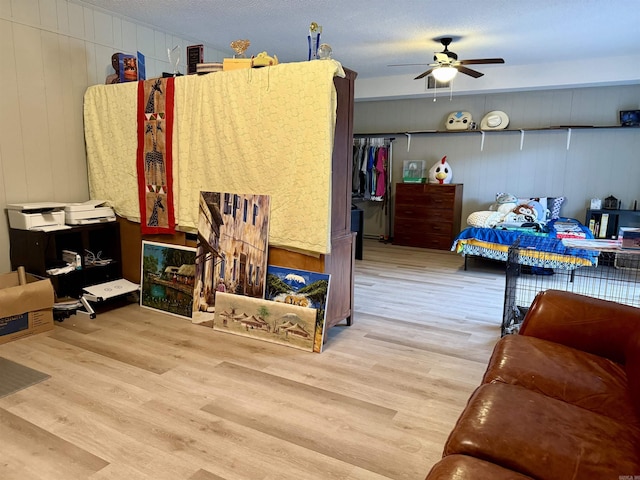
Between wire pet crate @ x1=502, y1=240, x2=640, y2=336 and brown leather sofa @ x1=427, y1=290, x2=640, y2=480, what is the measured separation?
1.22 m

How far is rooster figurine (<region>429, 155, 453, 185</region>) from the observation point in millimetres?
6926

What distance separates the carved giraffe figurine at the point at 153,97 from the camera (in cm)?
357

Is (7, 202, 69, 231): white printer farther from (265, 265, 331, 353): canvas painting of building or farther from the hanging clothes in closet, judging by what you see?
the hanging clothes in closet

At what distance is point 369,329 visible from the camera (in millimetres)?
3475

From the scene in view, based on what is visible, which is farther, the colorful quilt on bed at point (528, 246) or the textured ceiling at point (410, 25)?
the colorful quilt on bed at point (528, 246)

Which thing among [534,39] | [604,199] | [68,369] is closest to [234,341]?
[68,369]

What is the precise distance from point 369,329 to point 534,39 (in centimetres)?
368

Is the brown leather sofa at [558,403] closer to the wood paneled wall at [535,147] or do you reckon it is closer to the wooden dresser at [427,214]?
the wooden dresser at [427,214]

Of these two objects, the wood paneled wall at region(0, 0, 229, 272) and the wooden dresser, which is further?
the wooden dresser

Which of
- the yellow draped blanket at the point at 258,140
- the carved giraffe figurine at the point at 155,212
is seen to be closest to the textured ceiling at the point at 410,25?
the yellow draped blanket at the point at 258,140

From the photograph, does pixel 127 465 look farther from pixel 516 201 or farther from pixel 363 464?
pixel 516 201

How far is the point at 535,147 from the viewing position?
6555 millimetres

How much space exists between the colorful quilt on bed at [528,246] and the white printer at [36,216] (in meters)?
4.16

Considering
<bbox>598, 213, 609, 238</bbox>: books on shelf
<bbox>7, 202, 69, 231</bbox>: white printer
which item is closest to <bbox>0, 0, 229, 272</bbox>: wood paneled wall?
<bbox>7, 202, 69, 231</bbox>: white printer
